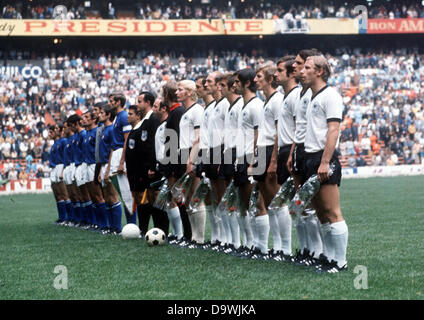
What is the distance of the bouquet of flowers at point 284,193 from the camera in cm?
852

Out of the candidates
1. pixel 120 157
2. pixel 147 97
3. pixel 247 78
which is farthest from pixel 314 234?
pixel 120 157

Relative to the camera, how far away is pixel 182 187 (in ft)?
35.5

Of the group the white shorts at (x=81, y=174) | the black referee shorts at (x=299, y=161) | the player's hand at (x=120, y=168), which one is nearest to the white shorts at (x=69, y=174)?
the white shorts at (x=81, y=174)

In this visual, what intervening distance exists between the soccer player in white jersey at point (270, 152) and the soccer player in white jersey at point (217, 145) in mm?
1047

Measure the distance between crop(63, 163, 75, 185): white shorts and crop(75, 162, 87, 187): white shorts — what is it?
24.9 inches

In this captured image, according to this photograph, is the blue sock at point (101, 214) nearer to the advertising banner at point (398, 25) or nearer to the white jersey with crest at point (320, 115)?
the white jersey with crest at point (320, 115)

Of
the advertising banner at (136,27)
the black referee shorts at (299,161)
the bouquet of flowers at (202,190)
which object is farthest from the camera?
the advertising banner at (136,27)

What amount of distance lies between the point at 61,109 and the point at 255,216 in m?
29.4

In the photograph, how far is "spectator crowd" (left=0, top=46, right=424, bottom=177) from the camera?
35.5m

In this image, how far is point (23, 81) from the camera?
131ft

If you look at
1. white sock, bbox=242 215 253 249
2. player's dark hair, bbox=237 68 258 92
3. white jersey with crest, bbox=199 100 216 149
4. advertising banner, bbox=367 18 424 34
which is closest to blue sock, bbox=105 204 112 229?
white jersey with crest, bbox=199 100 216 149

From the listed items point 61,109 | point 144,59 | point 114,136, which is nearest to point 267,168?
point 114,136
